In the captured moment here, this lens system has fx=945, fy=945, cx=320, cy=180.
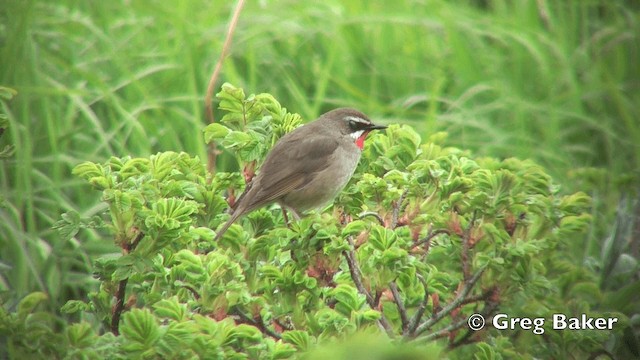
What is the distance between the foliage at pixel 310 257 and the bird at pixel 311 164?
1.08 feet

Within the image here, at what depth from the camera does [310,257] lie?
2.51 m

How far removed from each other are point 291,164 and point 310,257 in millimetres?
1085

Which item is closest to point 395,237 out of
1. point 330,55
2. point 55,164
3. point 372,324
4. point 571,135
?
point 372,324

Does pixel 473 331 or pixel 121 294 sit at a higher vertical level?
pixel 121 294

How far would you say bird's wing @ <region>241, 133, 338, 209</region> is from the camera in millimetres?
3172

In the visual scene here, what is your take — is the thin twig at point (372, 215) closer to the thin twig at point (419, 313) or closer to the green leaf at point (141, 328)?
the thin twig at point (419, 313)

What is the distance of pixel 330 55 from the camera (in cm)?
551

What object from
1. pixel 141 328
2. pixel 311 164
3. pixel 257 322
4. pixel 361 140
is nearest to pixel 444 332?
pixel 257 322

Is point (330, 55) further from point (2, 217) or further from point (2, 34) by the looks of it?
point (2, 217)

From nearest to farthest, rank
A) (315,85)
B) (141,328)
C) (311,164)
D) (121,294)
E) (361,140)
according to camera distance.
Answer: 1. (141,328)
2. (121,294)
3. (311,164)
4. (361,140)
5. (315,85)

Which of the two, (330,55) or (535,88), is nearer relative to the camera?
(330,55)

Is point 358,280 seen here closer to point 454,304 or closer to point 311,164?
point 454,304

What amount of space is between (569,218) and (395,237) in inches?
24.6

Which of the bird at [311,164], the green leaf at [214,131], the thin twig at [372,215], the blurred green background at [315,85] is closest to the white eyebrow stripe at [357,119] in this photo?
the bird at [311,164]
